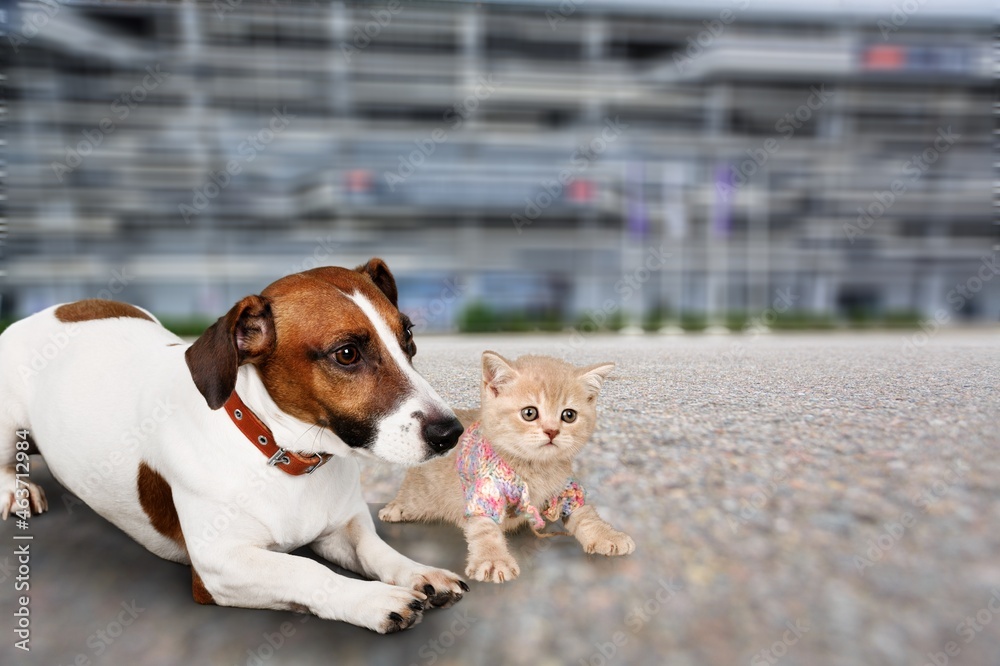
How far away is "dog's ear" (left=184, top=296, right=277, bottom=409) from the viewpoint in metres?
1.63

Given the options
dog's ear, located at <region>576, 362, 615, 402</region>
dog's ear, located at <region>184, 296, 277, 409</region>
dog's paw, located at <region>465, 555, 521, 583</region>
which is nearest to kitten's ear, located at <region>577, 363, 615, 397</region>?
dog's ear, located at <region>576, 362, 615, 402</region>

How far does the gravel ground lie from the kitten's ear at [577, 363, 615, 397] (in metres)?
0.47

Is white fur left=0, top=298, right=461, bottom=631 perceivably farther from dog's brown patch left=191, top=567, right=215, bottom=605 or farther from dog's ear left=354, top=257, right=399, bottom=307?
dog's ear left=354, top=257, right=399, bottom=307

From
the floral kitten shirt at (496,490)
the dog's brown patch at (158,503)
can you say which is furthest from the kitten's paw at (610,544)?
the dog's brown patch at (158,503)

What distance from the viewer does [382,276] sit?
6.96 feet

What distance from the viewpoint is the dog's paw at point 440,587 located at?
67.5 inches

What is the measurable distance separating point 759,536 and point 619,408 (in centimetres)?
142

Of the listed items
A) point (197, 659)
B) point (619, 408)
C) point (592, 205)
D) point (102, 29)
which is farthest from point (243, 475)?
point (102, 29)

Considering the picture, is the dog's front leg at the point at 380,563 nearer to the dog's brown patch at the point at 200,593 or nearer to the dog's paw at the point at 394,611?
the dog's paw at the point at 394,611

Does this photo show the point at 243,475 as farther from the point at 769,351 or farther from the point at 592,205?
the point at 592,205

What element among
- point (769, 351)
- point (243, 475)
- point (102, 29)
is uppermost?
point (102, 29)

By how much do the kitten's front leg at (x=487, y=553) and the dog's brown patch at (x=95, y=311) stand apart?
1.56 metres

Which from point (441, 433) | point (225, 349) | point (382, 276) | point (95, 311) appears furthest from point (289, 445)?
point (95, 311)

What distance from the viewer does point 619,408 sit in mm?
3582
